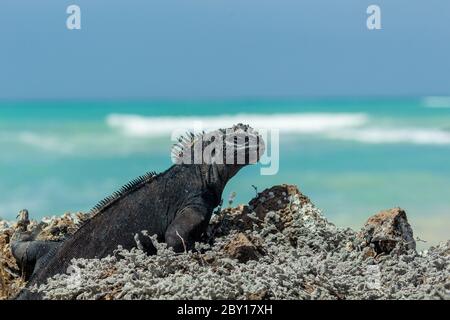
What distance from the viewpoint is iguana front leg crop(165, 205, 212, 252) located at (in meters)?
8.37

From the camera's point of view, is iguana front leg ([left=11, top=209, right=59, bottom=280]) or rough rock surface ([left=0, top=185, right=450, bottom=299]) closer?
rough rock surface ([left=0, top=185, right=450, bottom=299])

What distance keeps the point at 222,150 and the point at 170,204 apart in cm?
68

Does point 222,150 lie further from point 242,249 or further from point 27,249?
point 27,249

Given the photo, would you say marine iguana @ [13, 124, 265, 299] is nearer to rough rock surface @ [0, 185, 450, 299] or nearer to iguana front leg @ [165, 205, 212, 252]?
iguana front leg @ [165, 205, 212, 252]

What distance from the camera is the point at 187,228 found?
332 inches

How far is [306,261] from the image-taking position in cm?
762

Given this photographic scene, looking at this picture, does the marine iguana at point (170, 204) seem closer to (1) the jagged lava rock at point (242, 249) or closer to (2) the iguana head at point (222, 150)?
(2) the iguana head at point (222, 150)

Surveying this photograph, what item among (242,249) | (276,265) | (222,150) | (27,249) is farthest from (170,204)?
(276,265)

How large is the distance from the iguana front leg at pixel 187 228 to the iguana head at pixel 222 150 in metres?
0.42

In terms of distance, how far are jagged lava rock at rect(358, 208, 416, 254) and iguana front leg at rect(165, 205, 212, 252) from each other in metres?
1.39

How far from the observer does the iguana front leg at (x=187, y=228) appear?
329 inches

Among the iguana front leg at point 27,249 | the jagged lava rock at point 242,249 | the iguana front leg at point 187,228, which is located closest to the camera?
the jagged lava rock at point 242,249

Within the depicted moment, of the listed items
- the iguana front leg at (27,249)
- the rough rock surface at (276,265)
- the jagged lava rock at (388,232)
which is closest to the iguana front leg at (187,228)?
the rough rock surface at (276,265)

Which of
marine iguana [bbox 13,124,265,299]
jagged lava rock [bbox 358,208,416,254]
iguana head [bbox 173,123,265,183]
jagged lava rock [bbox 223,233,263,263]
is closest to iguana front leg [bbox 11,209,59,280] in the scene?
marine iguana [bbox 13,124,265,299]
